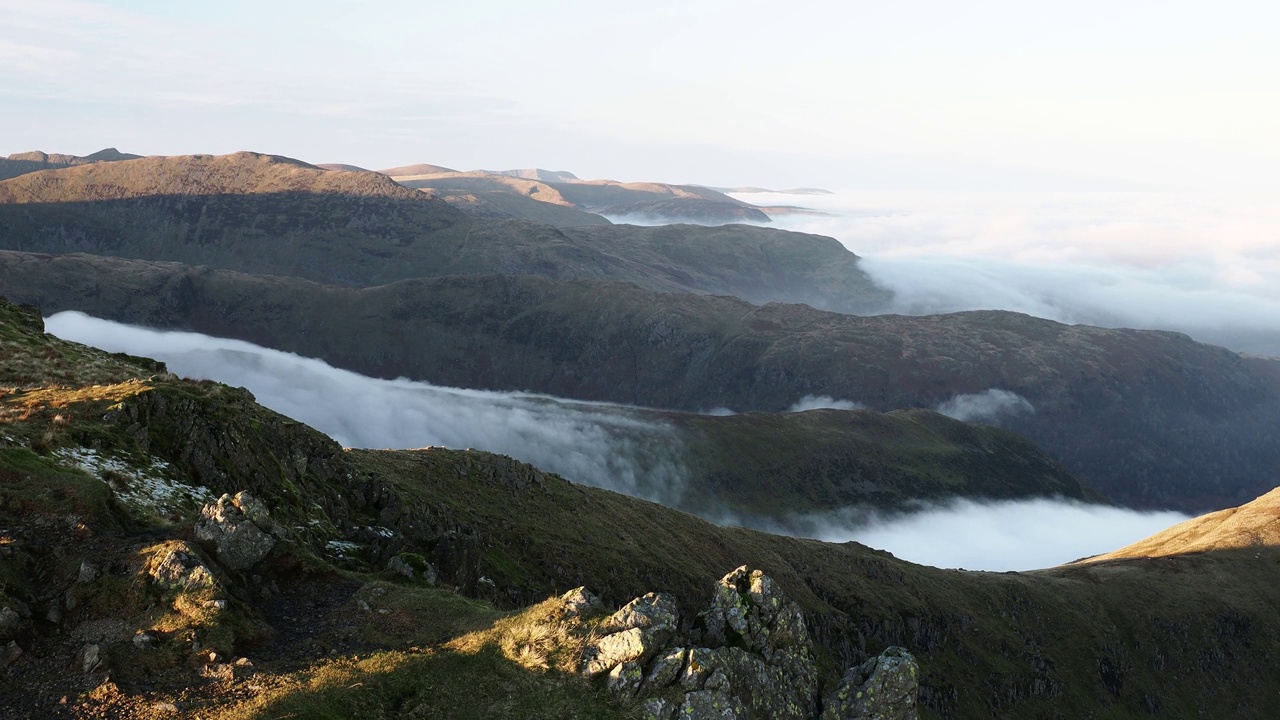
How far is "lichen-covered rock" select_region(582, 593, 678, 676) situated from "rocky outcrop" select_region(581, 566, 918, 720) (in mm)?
41

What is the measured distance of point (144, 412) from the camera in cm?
4416

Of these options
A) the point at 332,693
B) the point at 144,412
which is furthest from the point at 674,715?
the point at 144,412

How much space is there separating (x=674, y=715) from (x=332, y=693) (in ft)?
41.9

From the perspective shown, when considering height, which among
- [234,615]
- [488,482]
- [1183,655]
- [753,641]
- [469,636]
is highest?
[234,615]

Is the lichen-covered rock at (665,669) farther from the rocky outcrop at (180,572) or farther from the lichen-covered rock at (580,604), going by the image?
the rocky outcrop at (180,572)

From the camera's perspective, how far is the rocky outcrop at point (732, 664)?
113 feet

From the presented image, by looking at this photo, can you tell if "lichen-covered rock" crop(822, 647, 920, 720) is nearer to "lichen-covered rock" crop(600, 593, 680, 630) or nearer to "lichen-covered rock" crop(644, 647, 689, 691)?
"lichen-covered rock" crop(600, 593, 680, 630)

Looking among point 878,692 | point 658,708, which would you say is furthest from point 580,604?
point 878,692

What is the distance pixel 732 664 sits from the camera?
36.9m

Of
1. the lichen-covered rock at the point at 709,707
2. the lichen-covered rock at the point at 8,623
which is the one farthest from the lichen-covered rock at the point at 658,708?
the lichen-covered rock at the point at 8,623

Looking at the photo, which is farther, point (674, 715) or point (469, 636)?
point (469, 636)

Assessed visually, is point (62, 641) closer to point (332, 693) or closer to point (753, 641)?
point (332, 693)

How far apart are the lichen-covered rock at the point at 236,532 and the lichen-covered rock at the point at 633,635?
14.8 meters

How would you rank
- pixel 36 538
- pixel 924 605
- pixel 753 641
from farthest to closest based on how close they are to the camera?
pixel 924 605 < pixel 753 641 < pixel 36 538
